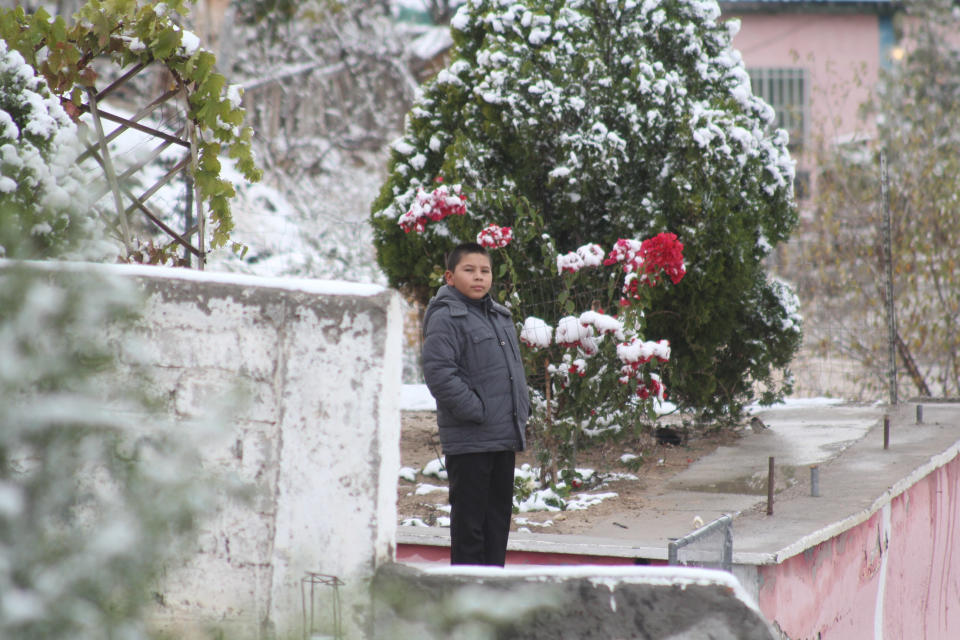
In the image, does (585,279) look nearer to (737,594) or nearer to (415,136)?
(415,136)

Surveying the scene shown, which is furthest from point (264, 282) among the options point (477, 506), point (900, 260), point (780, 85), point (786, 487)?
point (780, 85)

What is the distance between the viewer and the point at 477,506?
4027 mm

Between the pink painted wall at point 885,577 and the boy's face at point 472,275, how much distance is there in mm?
1537

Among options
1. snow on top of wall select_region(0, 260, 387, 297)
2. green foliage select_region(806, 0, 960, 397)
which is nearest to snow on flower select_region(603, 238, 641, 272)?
snow on top of wall select_region(0, 260, 387, 297)

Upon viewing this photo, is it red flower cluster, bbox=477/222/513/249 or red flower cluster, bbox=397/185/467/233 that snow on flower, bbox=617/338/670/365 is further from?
red flower cluster, bbox=397/185/467/233

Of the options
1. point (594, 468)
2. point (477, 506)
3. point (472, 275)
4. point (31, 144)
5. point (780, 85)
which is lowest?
point (594, 468)

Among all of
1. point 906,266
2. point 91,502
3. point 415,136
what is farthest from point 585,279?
point 906,266

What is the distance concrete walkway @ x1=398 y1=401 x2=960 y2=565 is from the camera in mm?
4418

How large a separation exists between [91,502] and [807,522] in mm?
3223

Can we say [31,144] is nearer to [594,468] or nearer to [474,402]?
[474,402]

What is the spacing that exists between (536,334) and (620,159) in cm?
171

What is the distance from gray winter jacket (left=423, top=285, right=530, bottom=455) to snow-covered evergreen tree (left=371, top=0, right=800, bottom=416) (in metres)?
2.05

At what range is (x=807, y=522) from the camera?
4.66 metres

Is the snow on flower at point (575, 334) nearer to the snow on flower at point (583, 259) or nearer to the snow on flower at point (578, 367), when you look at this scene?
the snow on flower at point (578, 367)
